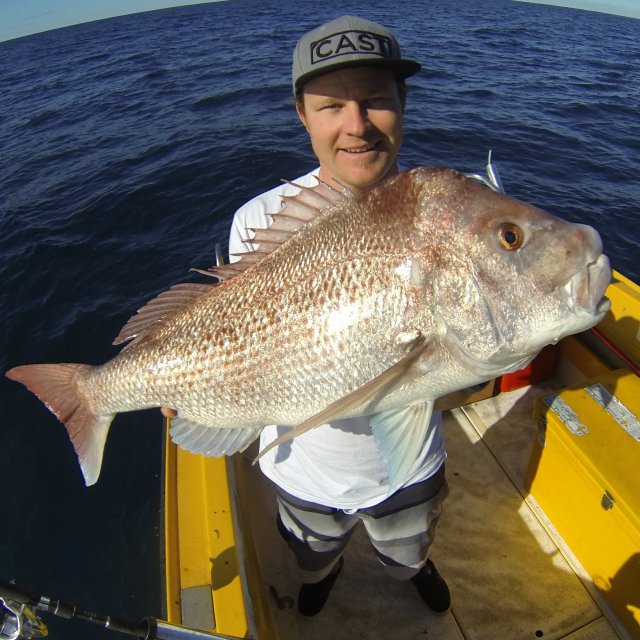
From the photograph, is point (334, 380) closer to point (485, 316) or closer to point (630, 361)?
point (485, 316)

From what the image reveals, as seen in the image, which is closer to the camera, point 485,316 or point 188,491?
point 485,316

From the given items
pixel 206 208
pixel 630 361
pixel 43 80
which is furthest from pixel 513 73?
pixel 43 80

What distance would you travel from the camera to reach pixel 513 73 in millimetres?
16141

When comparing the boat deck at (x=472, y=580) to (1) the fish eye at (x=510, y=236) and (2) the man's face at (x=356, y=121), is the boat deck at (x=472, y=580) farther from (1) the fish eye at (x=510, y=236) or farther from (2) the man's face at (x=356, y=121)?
(1) the fish eye at (x=510, y=236)

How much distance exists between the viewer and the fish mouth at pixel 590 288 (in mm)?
1251

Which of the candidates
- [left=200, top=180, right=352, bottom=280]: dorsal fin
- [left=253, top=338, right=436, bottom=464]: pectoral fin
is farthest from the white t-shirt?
[left=253, top=338, right=436, bottom=464]: pectoral fin

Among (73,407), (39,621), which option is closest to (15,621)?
(39,621)

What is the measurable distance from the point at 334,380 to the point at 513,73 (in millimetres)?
18444

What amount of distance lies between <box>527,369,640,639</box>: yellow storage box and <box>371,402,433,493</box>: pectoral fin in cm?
131

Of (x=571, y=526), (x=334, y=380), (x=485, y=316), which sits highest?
(x=485, y=316)

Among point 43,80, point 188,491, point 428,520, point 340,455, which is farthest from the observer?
point 43,80

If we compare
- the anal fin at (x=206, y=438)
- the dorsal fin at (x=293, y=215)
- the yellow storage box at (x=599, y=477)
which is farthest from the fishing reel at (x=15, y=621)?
the yellow storage box at (x=599, y=477)

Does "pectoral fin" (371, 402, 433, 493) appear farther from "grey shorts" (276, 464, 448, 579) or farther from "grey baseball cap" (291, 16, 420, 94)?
"grey baseball cap" (291, 16, 420, 94)

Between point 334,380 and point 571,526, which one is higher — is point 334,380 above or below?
above
